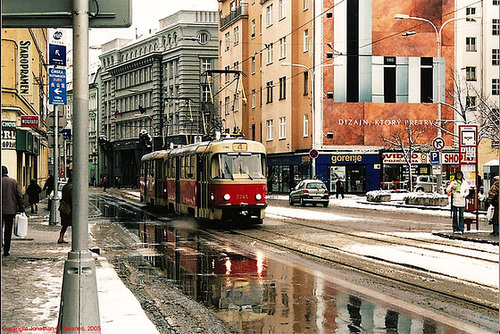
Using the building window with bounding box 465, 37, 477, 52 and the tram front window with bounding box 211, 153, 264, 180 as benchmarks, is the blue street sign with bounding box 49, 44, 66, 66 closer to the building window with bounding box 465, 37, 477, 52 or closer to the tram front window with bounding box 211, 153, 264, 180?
the tram front window with bounding box 211, 153, 264, 180

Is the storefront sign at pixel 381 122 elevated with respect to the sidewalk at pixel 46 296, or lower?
elevated

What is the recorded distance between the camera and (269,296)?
410 inches

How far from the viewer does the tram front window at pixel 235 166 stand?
24500mm

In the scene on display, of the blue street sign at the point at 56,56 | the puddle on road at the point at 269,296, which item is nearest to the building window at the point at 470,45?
the blue street sign at the point at 56,56

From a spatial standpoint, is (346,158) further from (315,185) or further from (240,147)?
(240,147)

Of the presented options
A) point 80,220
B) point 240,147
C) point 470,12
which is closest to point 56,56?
point 240,147

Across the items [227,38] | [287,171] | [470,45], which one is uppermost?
[227,38]

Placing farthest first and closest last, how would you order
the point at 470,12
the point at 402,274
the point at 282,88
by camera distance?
the point at 470,12
the point at 282,88
the point at 402,274

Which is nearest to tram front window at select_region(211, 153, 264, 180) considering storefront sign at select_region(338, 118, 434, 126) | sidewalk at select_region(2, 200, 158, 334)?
sidewalk at select_region(2, 200, 158, 334)

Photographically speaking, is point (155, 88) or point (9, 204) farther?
point (155, 88)

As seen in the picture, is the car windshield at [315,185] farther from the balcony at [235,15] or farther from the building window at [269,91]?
the balcony at [235,15]

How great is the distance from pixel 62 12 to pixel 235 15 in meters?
69.3

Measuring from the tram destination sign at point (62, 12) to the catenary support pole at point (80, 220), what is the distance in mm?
195

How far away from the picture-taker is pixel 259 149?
2495cm
